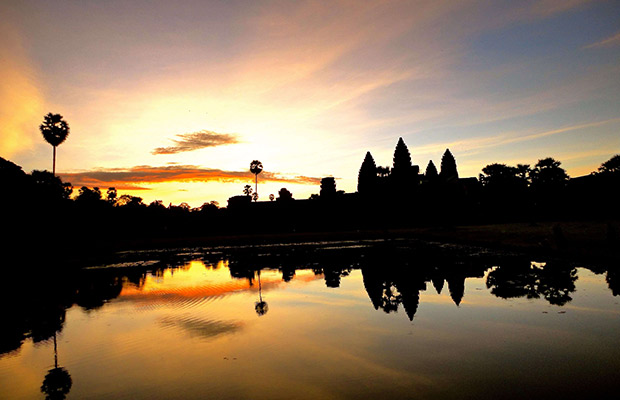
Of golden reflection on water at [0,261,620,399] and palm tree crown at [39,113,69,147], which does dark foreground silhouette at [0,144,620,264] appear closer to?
palm tree crown at [39,113,69,147]

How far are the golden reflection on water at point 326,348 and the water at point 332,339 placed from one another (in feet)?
0.10

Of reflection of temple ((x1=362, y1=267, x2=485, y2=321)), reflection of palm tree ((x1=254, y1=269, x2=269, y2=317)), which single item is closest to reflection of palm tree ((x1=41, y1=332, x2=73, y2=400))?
reflection of palm tree ((x1=254, y1=269, x2=269, y2=317))

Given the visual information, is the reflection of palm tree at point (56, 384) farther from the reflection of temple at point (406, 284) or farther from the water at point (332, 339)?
the reflection of temple at point (406, 284)

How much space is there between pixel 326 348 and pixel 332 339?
556 mm

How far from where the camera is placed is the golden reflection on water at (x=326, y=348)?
528 cm

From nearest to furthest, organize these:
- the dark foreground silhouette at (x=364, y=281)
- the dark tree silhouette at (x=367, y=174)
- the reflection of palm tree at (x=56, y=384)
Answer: the reflection of palm tree at (x=56, y=384) → the dark foreground silhouette at (x=364, y=281) → the dark tree silhouette at (x=367, y=174)

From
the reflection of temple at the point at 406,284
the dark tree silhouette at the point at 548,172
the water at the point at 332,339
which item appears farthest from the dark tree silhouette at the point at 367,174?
the water at the point at 332,339

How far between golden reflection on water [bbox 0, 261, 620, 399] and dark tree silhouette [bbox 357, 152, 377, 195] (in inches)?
2234

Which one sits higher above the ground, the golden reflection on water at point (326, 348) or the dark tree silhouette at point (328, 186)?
the dark tree silhouette at point (328, 186)

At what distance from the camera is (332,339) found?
→ 294 inches

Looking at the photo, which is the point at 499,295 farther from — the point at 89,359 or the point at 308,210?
the point at 308,210

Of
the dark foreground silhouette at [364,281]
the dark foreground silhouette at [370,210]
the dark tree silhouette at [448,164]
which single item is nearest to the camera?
the dark foreground silhouette at [364,281]

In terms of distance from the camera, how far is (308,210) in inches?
2482

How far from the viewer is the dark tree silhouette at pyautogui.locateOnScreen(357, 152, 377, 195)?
222 feet
